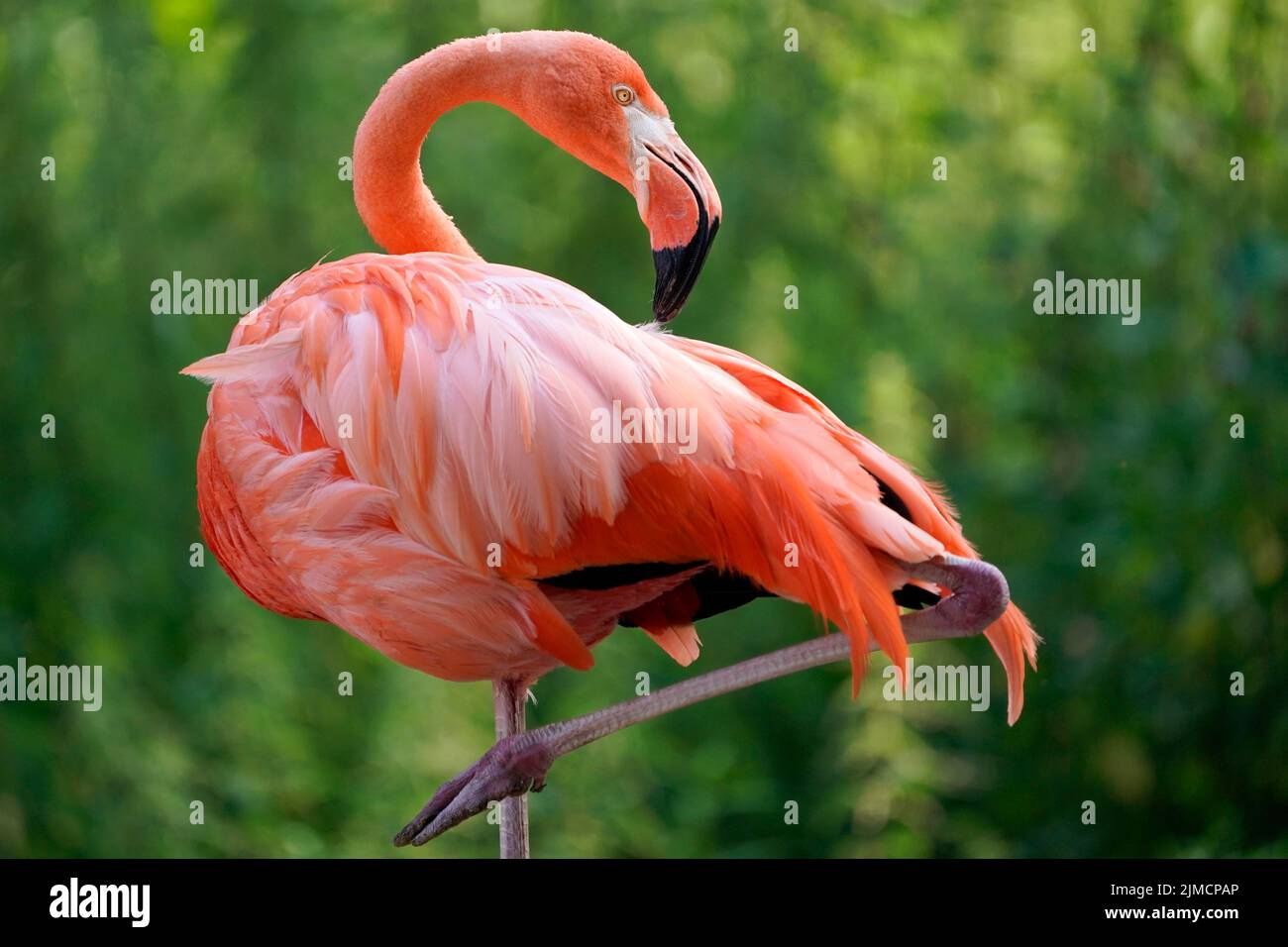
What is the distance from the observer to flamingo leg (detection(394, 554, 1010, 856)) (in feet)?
5.96

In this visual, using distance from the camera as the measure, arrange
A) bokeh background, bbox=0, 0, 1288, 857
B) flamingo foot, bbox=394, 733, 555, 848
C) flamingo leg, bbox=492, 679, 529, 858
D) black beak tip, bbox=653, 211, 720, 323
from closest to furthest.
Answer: flamingo foot, bbox=394, 733, 555, 848
black beak tip, bbox=653, 211, 720, 323
flamingo leg, bbox=492, 679, 529, 858
bokeh background, bbox=0, 0, 1288, 857

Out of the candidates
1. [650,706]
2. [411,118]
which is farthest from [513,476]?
[411,118]

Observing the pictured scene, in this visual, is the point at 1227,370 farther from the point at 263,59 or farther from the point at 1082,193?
the point at 263,59

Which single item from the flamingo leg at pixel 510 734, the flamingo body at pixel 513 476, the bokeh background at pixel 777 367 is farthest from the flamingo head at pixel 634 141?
the bokeh background at pixel 777 367

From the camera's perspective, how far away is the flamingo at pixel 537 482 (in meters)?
1.82

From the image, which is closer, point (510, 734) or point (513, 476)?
point (513, 476)

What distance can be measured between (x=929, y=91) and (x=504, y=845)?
121 inches

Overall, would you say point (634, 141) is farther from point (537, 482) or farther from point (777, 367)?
point (777, 367)

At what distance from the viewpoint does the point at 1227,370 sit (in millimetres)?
3832

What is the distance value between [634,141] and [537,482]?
0.56 meters

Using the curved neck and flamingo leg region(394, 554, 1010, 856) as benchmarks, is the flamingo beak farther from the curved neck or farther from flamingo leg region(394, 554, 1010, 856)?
flamingo leg region(394, 554, 1010, 856)

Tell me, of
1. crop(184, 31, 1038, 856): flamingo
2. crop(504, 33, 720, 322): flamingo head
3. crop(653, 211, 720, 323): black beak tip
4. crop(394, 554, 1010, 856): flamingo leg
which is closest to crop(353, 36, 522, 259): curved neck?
crop(504, 33, 720, 322): flamingo head

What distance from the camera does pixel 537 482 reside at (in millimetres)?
1812

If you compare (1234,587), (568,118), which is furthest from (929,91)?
(568,118)
